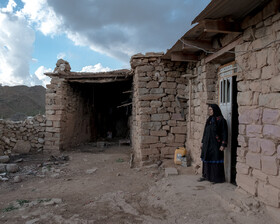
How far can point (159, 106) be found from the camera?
19.9ft

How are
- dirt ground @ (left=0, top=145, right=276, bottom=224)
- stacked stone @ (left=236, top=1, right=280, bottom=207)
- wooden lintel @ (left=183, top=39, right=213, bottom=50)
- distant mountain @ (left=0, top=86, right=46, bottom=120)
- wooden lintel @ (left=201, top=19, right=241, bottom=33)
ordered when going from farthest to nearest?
distant mountain @ (left=0, top=86, right=46, bottom=120)
wooden lintel @ (left=183, top=39, right=213, bottom=50)
wooden lintel @ (left=201, top=19, right=241, bottom=33)
dirt ground @ (left=0, top=145, right=276, bottom=224)
stacked stone @ (left=236, top=1, right=280, bottom=207)

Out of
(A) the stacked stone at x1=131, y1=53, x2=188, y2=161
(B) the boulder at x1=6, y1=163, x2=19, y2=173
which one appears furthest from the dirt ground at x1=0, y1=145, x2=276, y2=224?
(A) the stacked stone at x1=131, y1=53, x2=188, y2=161

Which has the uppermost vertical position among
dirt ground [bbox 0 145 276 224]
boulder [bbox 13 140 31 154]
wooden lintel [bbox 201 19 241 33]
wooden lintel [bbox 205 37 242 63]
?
wooden lintel [bbox 201 19 241 33]

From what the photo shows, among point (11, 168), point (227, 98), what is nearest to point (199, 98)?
point (227, 98)

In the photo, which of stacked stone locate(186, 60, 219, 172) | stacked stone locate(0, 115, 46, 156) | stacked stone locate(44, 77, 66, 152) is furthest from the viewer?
stacked stone locate(44, 77, 66, 152)

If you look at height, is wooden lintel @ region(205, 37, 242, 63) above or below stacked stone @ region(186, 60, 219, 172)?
above

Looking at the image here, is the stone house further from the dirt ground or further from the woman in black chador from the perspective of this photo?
the dirt ground

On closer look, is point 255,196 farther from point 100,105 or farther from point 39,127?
point 100,105

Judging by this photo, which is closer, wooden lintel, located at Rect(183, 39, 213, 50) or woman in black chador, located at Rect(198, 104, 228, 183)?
woman in black chador, located at Rect(198, 104, 228, 183)

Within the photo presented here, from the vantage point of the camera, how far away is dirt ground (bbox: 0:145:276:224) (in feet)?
10.0

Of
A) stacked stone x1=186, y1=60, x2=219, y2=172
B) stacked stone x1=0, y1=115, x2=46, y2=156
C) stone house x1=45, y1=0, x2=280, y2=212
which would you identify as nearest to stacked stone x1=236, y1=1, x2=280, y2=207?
stone house x1=45, y1=0, x2=280, y2=212

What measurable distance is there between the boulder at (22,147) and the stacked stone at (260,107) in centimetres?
744

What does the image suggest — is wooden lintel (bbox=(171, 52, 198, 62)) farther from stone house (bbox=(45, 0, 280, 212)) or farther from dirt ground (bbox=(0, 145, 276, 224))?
dirt ground (bbox=(0, 145, 276, 224))

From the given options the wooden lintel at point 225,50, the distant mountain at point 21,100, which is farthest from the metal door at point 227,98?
the distant mountain at point 21,100
